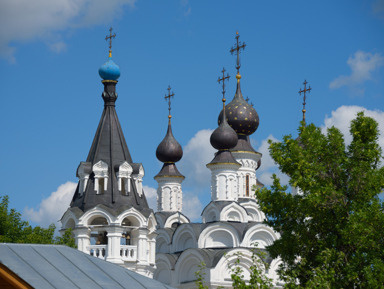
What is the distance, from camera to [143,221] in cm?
2194

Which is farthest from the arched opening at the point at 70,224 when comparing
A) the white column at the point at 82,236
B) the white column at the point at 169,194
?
the white column at the point at 169,194

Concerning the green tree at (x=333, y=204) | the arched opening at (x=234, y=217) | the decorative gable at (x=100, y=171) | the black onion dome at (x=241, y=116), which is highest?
the black onion dome at (x=241, y=116)

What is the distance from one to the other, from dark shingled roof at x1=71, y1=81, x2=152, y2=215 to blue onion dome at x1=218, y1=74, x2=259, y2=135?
907 cm

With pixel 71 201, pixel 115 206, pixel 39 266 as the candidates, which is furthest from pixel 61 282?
pixel 71 201

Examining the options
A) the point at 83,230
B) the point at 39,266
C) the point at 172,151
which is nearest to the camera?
the point at 39,266

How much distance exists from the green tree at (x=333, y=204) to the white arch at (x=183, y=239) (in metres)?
12.6

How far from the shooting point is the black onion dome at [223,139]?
1139 inches

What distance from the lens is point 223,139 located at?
28.9 meters

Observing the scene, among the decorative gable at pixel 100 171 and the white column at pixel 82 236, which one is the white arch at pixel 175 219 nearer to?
the decorative gable at pixel 100 171

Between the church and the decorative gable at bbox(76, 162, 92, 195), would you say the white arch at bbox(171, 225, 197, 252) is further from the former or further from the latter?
the decorative gable at bbox(76, 162, 92, 195)

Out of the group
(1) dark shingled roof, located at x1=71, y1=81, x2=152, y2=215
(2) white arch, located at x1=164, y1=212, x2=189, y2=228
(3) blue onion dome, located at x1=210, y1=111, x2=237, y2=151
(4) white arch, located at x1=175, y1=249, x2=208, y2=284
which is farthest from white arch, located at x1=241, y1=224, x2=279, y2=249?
(1) dark shingled roof, located at x1=71, y1=81, x2=152, y2=215

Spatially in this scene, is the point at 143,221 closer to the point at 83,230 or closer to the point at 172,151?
the point at 83,230

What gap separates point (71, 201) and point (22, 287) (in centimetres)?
1482

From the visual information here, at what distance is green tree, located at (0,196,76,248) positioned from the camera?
20859 mm
